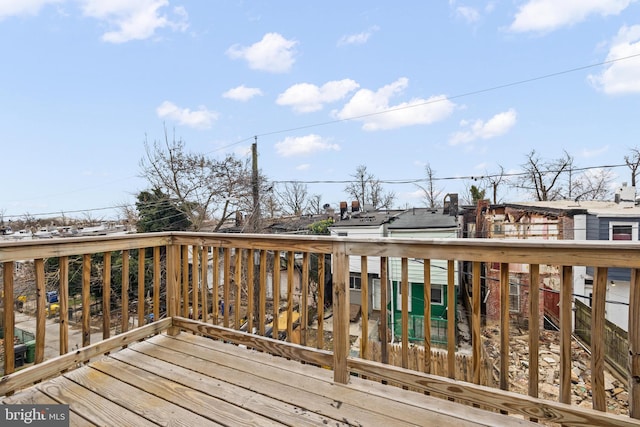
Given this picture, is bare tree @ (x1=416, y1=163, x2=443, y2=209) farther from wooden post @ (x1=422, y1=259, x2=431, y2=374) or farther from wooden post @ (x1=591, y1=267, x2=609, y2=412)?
wooden post @ (x1=591, y1=267, x2=609, y2=412)

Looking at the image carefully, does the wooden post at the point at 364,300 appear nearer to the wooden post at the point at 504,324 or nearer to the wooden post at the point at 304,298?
the wooden post at the point at 304,298

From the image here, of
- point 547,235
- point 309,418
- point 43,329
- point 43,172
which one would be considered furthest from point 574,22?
point 43,172

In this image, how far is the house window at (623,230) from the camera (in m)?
8.56

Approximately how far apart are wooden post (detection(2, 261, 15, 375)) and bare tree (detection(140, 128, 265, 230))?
1129 cm

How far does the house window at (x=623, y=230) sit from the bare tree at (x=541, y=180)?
8371 mm

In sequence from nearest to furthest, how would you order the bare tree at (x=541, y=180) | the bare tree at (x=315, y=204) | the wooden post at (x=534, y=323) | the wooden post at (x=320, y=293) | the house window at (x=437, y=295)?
the wooden post at (x=534, y=323) → the wooden post at (x=320, y=293) → the house window at (x=437, y=295) → the bare tree at (x=541, y=180) → the bare tree at (x=315, y=204)

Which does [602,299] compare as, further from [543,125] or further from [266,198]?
[543,125]

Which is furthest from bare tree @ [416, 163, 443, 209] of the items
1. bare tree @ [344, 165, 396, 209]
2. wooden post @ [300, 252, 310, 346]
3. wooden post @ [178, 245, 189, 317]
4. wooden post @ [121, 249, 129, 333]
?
wooden post @ [121, 249, 129, 333]

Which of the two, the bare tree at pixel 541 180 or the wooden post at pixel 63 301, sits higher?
the bare tree at pixel 541 180

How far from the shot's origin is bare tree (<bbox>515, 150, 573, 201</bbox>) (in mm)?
16828

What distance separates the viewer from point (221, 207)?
13.0 m

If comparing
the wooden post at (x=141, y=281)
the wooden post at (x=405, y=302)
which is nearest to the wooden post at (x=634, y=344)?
the wooden post at (x=405, y=302)

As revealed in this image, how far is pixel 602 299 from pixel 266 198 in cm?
1338

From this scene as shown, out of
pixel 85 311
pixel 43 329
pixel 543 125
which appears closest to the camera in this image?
pixel 43 329
